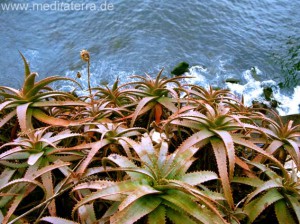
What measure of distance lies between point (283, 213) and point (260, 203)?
0.41 ft

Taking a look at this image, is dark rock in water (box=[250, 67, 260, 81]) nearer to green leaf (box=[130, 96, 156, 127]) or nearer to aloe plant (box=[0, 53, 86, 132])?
green leaf (box=[130, 96, 156, 127])

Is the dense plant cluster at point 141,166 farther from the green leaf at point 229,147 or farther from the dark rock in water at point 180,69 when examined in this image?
the dark rock in water at point 180,69

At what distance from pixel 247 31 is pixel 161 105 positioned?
5573 mm

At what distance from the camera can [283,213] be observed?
1.58m

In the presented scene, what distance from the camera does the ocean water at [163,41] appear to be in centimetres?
617

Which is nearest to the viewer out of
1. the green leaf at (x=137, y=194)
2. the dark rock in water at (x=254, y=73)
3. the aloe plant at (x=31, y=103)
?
the green leaf at (x=137, y=194)

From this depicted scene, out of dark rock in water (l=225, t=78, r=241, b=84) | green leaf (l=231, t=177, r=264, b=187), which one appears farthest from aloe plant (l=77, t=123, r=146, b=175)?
dark rock in water (l=225, t=78, r=241, b=84)

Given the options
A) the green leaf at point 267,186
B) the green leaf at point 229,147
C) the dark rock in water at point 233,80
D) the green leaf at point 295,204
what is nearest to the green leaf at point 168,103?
the green leaf at point 229,147

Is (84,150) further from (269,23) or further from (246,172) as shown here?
(269,23)

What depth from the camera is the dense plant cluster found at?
1.29 metres

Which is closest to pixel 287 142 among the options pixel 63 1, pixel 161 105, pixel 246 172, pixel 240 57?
pixel 246 172

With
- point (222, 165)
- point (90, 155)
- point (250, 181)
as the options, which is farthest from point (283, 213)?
point (90, 155)

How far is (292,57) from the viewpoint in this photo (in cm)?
654

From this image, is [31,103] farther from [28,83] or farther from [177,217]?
[177,217]
